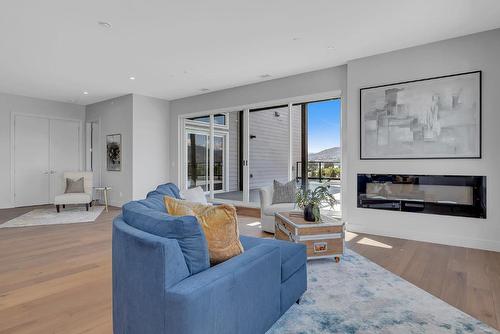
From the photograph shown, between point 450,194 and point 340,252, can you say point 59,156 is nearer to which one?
point 340,252

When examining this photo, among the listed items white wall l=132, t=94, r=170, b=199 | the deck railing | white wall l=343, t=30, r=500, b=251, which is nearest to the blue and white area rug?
white wall l=343, t=30, r=500, b=251

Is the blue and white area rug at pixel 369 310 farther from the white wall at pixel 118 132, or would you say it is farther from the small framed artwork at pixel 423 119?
the white wall at pixel 118 132

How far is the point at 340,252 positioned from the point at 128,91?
6067 mm

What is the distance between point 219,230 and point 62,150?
27.0ft

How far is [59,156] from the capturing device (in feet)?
26.7

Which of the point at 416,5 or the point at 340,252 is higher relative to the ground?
the point at 416,5

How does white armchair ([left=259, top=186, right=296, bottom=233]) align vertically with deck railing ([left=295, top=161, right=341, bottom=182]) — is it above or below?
below

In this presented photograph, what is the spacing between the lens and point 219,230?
5.69ft

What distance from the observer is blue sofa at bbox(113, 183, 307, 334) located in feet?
4.32

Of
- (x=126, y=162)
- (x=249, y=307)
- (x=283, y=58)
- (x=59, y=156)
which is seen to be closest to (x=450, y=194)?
(x=283, y=58)

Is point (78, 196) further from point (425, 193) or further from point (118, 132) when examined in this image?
point (425, 193)

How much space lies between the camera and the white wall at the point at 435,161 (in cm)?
378

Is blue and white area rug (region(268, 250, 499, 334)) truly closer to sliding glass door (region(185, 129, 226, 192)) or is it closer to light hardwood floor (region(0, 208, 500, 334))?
light hardwood floor (region(0, 208, 500, 334))

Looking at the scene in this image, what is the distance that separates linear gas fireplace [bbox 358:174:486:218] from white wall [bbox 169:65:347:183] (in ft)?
5.74
